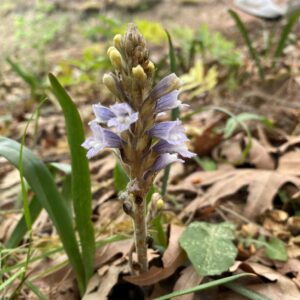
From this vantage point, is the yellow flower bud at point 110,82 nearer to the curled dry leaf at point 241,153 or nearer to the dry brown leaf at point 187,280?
the dry brown leaf at point 187,280

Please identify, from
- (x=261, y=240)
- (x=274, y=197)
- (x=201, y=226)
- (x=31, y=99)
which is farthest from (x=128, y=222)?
(x=31, y=99)

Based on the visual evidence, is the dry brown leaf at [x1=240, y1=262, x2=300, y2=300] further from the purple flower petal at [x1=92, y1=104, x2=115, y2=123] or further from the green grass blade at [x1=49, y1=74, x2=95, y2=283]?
the purple flower petal at [x1=92, y1=104, x2=115, y2=123]

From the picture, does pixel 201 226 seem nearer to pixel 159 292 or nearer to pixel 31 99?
pixel 159 292

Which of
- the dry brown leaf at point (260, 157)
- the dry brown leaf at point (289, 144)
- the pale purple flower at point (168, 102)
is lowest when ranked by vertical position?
the dry brown leaf at point (260, 157)

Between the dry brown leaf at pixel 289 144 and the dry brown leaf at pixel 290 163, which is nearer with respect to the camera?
the dry brown leaf at pixel 290 163

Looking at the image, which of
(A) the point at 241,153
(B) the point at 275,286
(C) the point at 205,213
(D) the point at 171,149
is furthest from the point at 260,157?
(D) the point at 171,149

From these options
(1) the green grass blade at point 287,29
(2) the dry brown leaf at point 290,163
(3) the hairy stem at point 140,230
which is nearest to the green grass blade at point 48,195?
(3) the hairy stem at point 140,230

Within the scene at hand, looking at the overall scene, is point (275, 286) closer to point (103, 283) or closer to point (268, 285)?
point (268, 285)

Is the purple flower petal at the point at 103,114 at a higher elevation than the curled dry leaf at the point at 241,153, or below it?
higher
